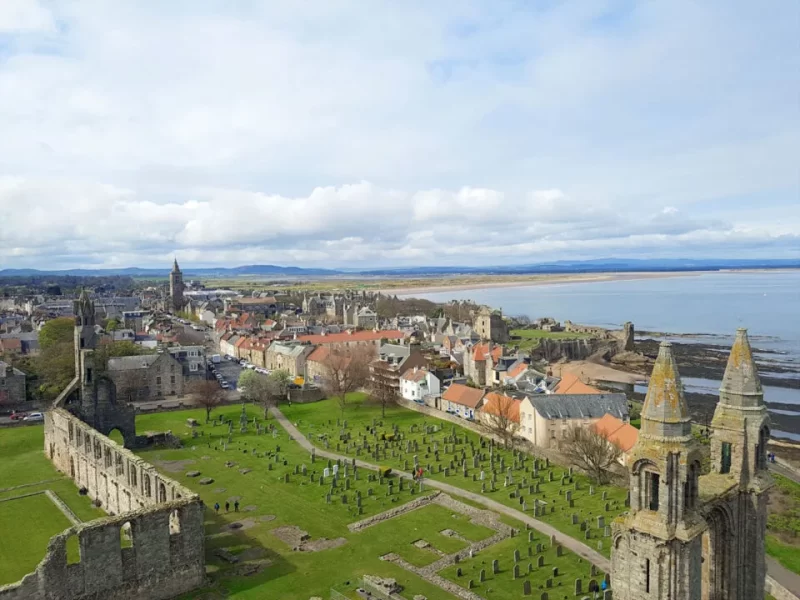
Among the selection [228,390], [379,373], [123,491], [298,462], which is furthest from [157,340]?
[123,491]

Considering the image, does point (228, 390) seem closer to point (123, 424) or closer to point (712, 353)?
point (123, 424)

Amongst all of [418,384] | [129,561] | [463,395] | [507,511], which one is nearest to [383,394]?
[418,384]

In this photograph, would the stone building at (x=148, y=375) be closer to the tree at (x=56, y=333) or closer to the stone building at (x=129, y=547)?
the tree at (x=56, y=333)

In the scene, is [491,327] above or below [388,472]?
above

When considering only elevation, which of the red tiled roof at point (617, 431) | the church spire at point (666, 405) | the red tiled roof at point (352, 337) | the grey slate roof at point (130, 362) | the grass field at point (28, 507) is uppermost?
the church spire at point (666, 405)

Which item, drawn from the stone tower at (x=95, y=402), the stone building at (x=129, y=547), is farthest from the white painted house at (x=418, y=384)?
the stone building at (x=129, y=547)

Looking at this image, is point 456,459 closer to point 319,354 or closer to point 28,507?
point 28,507

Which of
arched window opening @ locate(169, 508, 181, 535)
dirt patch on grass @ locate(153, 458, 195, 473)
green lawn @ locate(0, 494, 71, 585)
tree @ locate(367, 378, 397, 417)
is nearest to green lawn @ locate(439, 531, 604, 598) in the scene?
arched window opening @ locate(169, 508, 181, 535)
